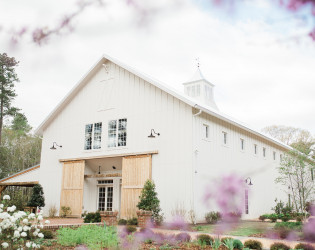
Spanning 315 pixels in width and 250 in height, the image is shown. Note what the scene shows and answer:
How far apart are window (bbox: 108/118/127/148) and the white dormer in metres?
7.84

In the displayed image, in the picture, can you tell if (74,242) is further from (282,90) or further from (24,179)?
(24,179)

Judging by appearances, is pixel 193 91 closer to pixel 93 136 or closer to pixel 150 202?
pixel 93 136

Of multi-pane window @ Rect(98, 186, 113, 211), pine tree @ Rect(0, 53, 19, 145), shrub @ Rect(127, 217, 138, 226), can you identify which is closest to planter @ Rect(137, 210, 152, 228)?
shrub @ Rect(127, 217, 138, 226)

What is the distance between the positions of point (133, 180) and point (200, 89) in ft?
33.5

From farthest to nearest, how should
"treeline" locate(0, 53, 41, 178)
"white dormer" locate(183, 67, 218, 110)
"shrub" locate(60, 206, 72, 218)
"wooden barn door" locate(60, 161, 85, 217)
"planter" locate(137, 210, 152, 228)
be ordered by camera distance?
"treeline" locate(0, 53, 41, 178), "white dormer" locate(183, 67, 218, 110), "shrub" locate(60, 206, 72, 218), "wooden barn door" locate(60, 161, 85, 217), "planter" locate(137, 210, 152, 228)

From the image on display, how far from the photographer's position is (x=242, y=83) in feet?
4.46

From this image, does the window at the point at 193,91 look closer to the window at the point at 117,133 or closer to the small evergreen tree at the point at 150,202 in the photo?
the window at the point at 117,133

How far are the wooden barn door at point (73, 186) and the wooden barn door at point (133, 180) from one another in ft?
9.87

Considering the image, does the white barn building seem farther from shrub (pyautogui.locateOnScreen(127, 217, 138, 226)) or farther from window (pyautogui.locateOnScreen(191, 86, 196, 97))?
window (pyautogui.locateOnScreen(191, 86, 196, 97))

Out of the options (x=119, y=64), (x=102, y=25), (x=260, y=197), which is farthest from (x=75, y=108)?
(x=102, y=25)

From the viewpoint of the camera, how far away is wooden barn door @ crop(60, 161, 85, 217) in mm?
17719

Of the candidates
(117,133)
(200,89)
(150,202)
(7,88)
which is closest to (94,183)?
(117,133)

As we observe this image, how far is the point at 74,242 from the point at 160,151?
795cm

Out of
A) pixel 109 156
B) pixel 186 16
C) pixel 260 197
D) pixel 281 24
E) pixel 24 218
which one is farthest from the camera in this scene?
pixel 260 197
